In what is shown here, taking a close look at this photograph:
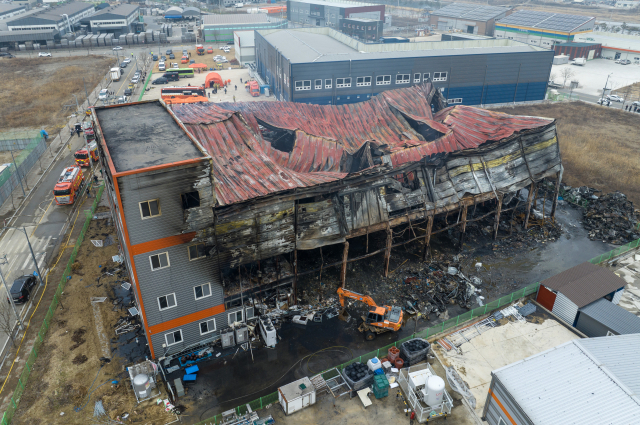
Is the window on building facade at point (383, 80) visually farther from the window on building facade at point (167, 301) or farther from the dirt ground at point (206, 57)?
the window on building facade at point (167, 301)

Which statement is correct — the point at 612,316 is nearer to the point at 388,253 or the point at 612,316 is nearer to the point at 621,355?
the point at 621,355

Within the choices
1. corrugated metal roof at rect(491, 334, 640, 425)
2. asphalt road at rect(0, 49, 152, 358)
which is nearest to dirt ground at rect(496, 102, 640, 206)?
corrugated metal roof at rect(491, 334, 640, 425)

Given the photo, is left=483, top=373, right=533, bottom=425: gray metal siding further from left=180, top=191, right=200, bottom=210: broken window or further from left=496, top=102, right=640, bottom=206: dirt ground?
left=496, top=102, right=640, bottom=206: dirt ground

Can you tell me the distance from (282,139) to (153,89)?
196 ft

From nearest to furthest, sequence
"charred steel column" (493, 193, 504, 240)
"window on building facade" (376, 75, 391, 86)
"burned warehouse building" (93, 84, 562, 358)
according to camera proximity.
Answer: "burned warehouse building" (93, 84, 562, 358) → "charred steel column" (493, 193, 504, 240) → "window on building facade" (376, 75, 391, 86)

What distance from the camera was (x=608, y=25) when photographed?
6944 inches

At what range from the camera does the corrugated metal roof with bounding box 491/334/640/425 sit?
81.4ft

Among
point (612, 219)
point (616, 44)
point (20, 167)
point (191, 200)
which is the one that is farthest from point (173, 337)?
point (616, 44)

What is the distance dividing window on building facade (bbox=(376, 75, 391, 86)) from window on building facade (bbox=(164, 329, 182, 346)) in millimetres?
60153

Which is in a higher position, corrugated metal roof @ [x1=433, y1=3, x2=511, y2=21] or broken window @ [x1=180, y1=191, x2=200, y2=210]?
corrugated metal roof @ [x1=433, y1=3, x2=511, y2=21]

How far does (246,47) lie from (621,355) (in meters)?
112

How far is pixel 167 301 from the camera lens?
32469mm

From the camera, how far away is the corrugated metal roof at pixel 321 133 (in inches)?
1524

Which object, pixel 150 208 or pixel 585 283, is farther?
pixel 585 283
